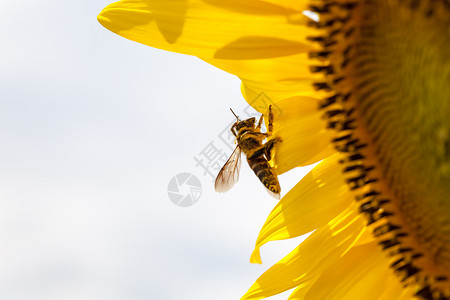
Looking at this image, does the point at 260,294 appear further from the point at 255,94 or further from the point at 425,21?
the point at 425,21

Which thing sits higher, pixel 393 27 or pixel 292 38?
pixel 292 38

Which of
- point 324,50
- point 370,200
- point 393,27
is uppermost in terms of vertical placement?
point 324,50

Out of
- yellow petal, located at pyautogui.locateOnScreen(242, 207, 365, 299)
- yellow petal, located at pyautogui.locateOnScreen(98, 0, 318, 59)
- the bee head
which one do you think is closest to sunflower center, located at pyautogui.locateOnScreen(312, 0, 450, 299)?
yellow petal, located at pyautogui.locateOnScreen(98, 0, 318, 59)

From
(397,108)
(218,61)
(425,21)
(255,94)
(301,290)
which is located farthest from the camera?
(301,290)

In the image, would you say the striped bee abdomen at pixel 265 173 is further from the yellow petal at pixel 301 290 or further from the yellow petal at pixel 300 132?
the yellow petal at pixel 301 290

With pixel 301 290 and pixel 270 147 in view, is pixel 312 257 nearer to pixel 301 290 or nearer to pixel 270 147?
pixel 301 290

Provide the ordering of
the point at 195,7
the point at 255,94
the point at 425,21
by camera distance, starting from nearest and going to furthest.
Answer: the point at 425,21 < the point at 195,7 < the point at 255,94

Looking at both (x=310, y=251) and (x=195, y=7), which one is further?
(x=310, y=251)

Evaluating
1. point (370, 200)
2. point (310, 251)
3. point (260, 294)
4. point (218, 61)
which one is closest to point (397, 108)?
point (370, 200)

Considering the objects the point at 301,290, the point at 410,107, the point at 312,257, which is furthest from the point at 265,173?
the point at 410,107
